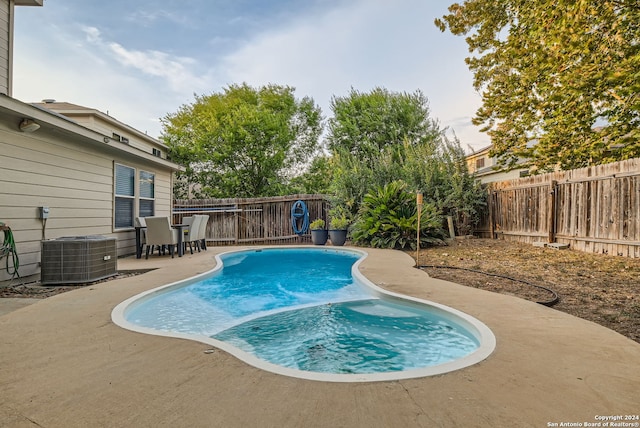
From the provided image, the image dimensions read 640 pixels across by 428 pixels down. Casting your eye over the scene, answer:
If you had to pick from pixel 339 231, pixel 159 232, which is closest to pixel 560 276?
pixel 339 231

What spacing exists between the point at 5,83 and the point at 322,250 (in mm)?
6544

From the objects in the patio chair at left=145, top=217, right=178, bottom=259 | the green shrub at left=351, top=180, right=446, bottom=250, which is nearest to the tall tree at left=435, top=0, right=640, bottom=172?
the green shrub at left=351, top=180, right=446, bottom=250

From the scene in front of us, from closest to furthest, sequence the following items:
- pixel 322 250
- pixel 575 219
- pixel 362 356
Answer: pixel 362 356, pixel 575 219, pixel 322 250

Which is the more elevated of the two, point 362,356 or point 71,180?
point 71,180

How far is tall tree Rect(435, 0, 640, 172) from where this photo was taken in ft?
13.1

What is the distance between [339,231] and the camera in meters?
9.15

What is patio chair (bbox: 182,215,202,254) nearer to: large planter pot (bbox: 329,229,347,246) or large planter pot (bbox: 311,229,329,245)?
large planter pot (bbox: 311,229,329,245)

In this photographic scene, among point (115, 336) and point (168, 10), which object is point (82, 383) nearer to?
point (115, 336)

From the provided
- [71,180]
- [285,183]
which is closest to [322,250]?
[71,180]

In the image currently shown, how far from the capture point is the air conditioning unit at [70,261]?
166 inches

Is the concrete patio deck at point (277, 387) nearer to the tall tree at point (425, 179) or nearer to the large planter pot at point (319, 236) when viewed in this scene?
the tall tree at point (425, 179)

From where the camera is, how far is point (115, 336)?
2.31 meters

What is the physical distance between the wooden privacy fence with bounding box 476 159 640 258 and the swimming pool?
15.0 ft

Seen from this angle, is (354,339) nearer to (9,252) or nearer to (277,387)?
(277,387)
